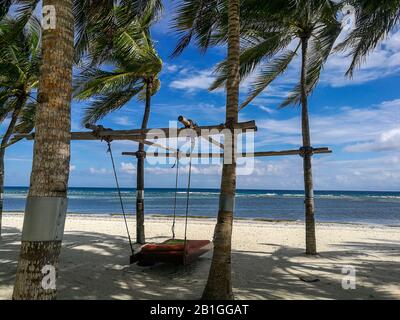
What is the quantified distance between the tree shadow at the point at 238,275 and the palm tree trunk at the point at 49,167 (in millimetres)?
2724

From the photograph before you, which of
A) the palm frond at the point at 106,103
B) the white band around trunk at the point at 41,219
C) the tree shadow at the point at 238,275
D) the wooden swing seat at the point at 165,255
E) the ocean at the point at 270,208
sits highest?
the palm frond at the point at 106,103

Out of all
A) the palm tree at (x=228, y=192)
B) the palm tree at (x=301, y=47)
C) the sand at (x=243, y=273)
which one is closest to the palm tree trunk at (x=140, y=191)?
the sand at (x=243, y=273)

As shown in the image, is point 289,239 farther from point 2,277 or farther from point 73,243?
point 2,277

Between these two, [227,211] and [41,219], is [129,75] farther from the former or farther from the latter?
[41,219]

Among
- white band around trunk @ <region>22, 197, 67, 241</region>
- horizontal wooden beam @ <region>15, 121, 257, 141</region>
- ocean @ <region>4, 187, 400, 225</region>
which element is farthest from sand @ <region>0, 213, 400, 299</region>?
ocean @ <region>4, 187, 400, 225</region>

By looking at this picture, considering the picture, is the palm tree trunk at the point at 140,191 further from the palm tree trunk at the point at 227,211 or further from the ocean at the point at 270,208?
the ocean at the point at 270,208

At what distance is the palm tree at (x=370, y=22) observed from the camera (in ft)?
24.4

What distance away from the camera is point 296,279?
23.3 feet

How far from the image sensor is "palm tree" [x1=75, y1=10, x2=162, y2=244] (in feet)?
35.0

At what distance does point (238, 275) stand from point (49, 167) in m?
5.06

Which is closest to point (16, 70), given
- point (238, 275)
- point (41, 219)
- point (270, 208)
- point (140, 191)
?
Result: point (140, 191)

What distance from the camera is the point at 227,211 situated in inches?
208
